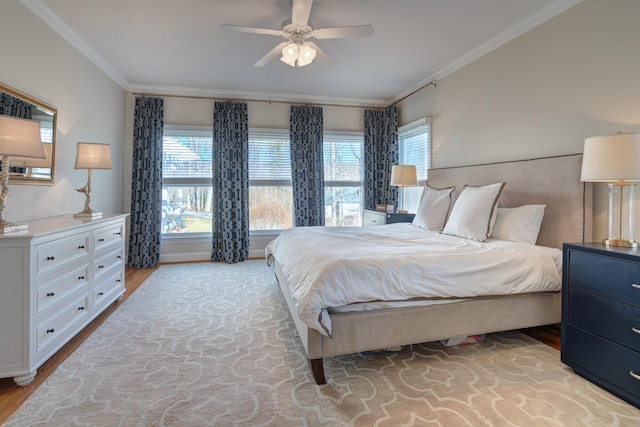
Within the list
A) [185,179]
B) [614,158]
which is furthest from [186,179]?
[614,158]

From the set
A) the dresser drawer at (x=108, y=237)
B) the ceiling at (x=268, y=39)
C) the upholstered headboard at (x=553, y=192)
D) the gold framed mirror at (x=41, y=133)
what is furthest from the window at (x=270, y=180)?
the upholstered headboard at (x=553, y=192)

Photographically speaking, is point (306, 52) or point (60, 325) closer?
point (60, 325)

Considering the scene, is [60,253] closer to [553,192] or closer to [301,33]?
[301,33]

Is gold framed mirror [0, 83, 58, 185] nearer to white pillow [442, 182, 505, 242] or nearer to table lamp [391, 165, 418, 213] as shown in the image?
white pillow [442, 182, 505, 242]

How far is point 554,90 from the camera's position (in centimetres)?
271

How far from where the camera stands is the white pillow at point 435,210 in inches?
134

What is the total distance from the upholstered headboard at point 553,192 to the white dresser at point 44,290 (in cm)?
375

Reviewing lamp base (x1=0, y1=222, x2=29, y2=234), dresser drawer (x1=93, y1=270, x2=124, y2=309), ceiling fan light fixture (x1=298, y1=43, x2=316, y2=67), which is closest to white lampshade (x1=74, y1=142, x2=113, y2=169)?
dresser drawer (x1=93, y1=270, x2=124, y2=309)

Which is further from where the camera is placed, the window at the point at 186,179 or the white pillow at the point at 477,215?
the window at the point at 186,179

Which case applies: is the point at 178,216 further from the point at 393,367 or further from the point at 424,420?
the point at 424,420

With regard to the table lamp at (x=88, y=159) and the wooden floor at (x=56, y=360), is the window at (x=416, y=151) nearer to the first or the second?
the wooden floor at (x=56, y=360)

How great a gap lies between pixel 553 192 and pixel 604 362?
4.70 ft

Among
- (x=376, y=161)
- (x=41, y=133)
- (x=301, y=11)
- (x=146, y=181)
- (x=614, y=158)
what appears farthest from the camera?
(x=376, y=161)

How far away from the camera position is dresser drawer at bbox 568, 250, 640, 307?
62.6 inches
